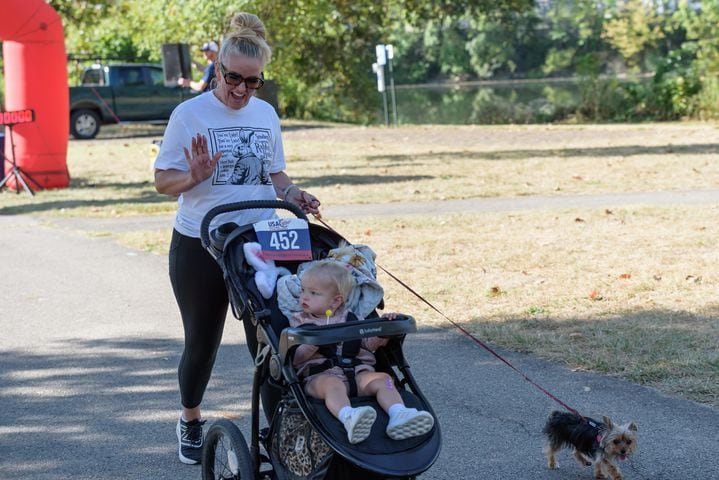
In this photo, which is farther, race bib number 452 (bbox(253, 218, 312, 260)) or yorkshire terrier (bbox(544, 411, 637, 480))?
yorkshire terrier (bbox(544, 411, 637, 480))

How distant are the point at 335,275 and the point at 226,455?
2.86 feet

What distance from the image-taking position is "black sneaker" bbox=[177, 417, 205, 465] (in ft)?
16.1

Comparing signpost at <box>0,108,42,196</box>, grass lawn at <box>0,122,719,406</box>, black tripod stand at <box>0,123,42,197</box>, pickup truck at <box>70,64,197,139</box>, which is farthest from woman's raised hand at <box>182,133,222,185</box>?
pickup truck at <box>70,64,197,139</box>

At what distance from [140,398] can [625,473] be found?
277 centimetres

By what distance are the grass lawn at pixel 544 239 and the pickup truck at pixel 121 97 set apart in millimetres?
7355

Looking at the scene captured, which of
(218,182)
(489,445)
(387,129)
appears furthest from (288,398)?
(387,129)

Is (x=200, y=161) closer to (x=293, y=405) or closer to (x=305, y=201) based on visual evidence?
(x=305, y=201)

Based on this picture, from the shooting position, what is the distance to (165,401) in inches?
234

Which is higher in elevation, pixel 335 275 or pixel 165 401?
pixel 335 275

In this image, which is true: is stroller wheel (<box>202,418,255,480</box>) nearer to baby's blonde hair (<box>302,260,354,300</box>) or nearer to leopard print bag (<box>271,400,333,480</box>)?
leopard print bag (<box>271,400,333,480</box>)

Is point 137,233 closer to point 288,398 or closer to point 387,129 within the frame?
point 288,398

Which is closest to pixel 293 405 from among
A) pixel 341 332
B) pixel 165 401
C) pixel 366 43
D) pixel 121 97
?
pixel 341 332

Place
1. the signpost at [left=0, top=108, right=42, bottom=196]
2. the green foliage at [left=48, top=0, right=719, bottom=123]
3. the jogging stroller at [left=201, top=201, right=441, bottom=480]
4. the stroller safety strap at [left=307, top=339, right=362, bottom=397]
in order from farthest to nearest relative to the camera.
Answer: the green foliage at [left=48, top=0, right=719, bottom=123], the signpost at [left=0, top=108, right=42, bottom=196], the stroller safety strap at [left=307, top=339, right=362, bottom=397], the jogging stroller at [left=201, top=201, right=441, bottom=480]

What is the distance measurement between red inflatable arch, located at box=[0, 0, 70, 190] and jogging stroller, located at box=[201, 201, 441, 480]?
12.5 m
